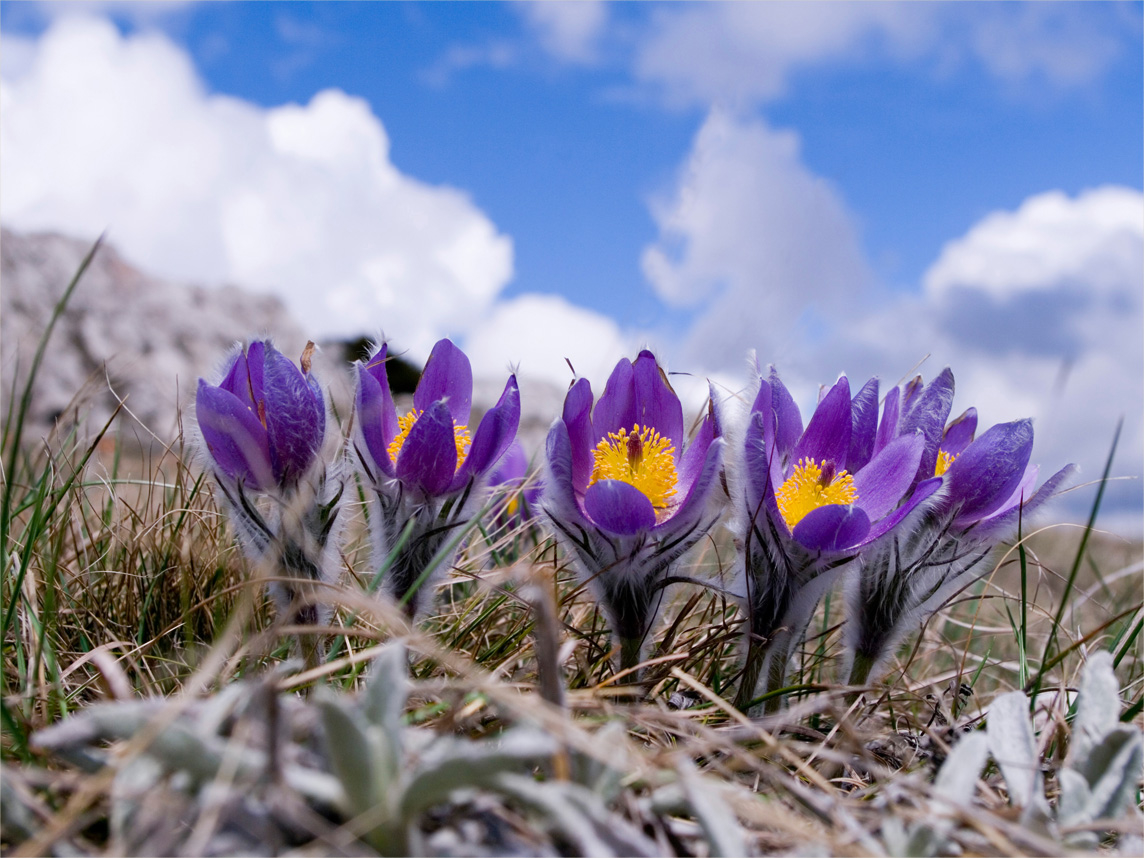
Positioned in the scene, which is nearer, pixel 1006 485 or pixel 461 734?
pixel 461 734

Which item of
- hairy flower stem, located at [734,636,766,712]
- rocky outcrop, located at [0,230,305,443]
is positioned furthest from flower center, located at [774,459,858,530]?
rocky outcrop, located at [0,230,305,443]

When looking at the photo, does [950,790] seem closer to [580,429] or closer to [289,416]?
[580,429]

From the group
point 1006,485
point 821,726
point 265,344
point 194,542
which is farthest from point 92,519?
point 1006,485

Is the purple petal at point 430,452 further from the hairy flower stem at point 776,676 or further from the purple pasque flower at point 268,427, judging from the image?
the hairy flower stem at point 776,676

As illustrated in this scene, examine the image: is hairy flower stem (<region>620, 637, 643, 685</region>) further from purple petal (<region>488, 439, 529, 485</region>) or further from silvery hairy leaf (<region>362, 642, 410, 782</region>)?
A: purple petal (<region>488, 439, 529, 485</region>)

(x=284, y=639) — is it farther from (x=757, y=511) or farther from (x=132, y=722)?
(x=757, y=511)

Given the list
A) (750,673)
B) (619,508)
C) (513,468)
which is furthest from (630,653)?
(513,468)
